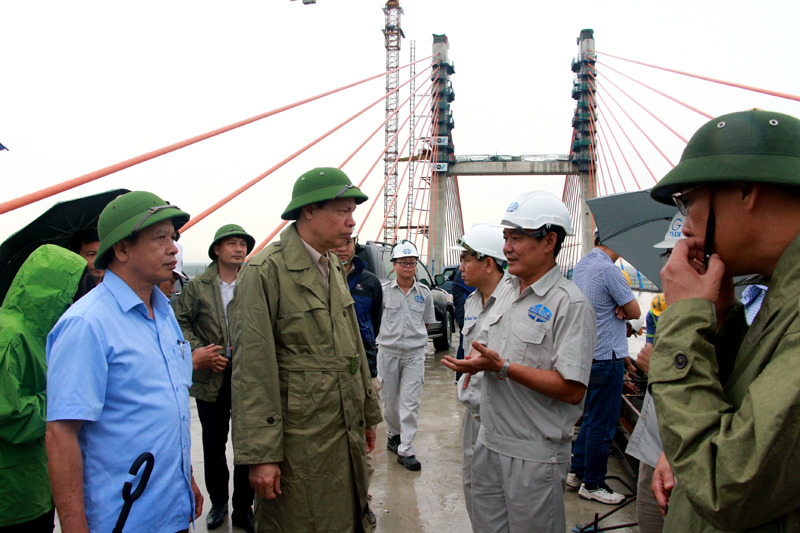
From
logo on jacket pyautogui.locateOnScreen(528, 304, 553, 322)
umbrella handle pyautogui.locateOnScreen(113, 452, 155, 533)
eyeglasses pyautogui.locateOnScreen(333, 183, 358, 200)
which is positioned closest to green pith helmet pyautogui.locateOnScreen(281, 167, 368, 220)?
eyeglasses pyautogui.locateOnScreen(333, 183, 358, 200)

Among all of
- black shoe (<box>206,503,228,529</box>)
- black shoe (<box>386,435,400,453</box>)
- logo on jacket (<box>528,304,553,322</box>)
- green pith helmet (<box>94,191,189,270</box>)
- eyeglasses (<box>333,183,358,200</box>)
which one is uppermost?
eyeglasses (<box>333,183,358,200</box>)

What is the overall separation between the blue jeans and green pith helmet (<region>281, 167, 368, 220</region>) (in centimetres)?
237

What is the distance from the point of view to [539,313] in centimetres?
214

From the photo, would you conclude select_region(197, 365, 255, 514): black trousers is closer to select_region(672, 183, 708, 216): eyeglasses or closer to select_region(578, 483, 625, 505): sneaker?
select_region(578, 483, 625, 505): sneaker

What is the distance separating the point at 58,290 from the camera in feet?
6.49

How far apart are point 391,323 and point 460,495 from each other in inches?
67.3

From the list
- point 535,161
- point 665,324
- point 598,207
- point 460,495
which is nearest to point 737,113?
point 665,324

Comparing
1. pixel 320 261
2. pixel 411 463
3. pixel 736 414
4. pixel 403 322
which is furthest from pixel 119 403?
pixel 403 322

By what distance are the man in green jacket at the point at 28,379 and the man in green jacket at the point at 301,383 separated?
71 cm

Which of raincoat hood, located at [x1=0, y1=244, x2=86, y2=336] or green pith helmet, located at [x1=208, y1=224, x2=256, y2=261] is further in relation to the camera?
green pith helmet, located at [x1=208, y1=224, x2=256, y2=261]

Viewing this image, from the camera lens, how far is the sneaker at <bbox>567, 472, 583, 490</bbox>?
3686 mm

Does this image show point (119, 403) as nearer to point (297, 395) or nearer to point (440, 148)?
point (297, 395)

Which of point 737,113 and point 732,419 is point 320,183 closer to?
point 737,113

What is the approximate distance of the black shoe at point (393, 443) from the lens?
4.55 meters
